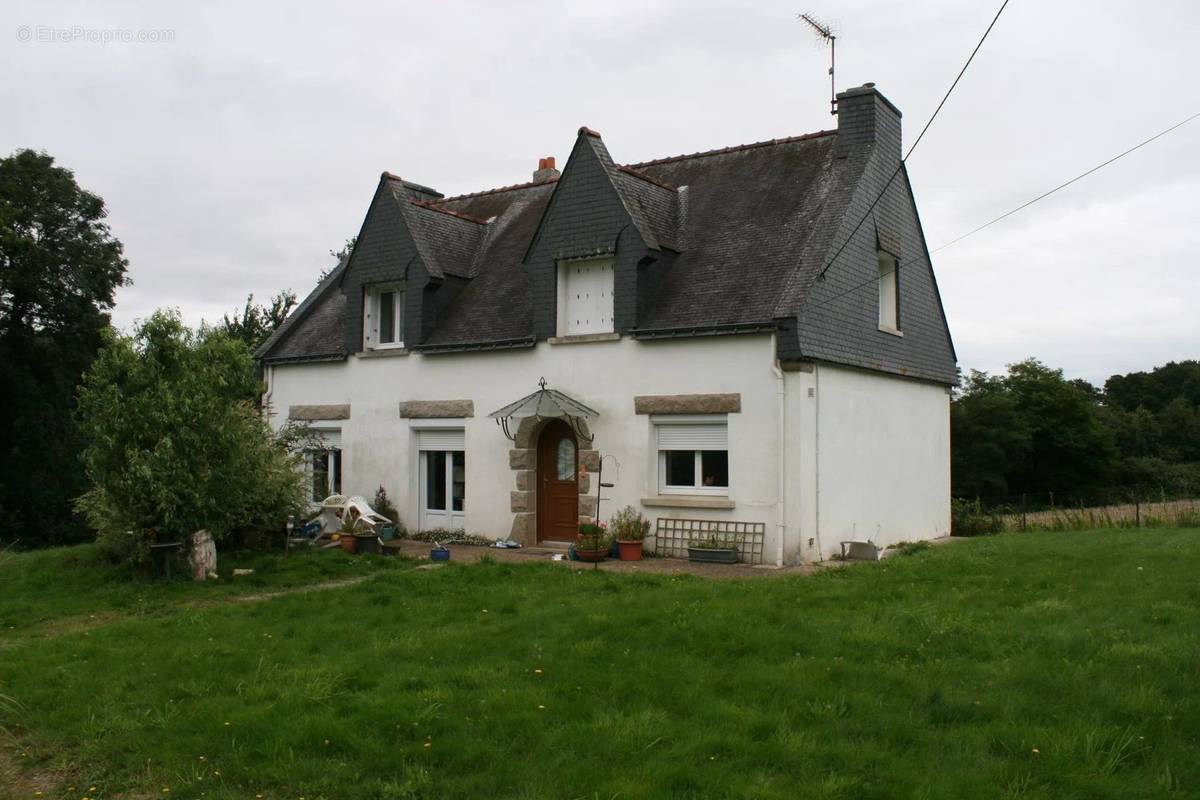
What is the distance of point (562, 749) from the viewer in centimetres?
629

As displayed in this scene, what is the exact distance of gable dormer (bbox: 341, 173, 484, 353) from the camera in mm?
19609

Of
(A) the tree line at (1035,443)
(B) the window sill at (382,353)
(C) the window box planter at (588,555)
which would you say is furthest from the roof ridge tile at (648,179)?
(A) the tree line at (1035,443)

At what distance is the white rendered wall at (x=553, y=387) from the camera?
599 inches

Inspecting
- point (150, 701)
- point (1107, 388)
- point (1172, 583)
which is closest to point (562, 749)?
point (150, 701)

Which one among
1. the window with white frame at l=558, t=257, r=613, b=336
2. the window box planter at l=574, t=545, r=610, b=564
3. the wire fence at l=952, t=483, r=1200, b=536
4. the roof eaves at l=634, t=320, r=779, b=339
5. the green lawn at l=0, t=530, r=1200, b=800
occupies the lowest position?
the green lawn at l=0, t=530, r=1200, b=800

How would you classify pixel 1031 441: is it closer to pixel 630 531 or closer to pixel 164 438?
pixel 630 531

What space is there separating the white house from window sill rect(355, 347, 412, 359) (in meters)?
0.06

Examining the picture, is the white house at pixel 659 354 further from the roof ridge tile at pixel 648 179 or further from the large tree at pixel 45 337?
the large tree at pixel 45 337

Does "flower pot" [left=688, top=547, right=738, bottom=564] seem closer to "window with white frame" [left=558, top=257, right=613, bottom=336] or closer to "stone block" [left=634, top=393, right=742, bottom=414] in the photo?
"stone block" [left=634, top=393, right=742, bottom=414]

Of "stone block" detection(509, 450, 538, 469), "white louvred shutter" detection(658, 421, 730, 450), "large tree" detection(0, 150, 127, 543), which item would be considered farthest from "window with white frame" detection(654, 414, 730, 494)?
"large tree" detection(0, 150, 127, 543)

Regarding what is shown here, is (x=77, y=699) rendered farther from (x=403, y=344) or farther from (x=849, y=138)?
(x=849, y=138)

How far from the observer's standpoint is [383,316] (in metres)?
20.7

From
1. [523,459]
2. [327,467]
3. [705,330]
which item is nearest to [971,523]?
[705,330]

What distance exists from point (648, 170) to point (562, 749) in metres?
15.6
